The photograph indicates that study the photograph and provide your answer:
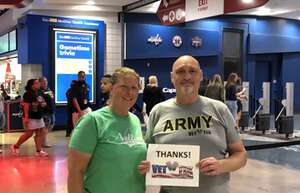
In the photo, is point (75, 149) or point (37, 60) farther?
point (37, 60)

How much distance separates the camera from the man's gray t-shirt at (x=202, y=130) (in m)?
2.26

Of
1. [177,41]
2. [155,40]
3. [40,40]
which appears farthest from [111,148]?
[177,41]

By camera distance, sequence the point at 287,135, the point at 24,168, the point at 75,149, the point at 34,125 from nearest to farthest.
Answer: the point at 75,149 < the point at 24,168 < the point at 34,125 < the point at 287,135

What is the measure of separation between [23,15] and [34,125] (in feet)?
19.6

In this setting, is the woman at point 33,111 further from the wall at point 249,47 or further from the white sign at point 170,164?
the white sign at point 170,164

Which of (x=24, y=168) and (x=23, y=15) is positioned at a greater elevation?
(x=23, y=15)

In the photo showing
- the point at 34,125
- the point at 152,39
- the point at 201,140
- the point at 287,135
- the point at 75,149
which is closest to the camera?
the point at 75,149

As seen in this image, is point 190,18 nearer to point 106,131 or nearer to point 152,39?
point 152,39

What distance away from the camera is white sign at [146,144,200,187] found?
220 cm

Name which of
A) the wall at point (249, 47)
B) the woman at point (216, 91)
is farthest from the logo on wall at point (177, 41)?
the woman at point (216, 91)

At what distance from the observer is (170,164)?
2229 mm

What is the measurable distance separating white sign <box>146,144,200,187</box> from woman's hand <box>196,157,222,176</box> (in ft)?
0.16

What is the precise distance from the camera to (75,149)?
212 centimetres

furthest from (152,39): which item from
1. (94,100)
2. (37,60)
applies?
(37,60)
